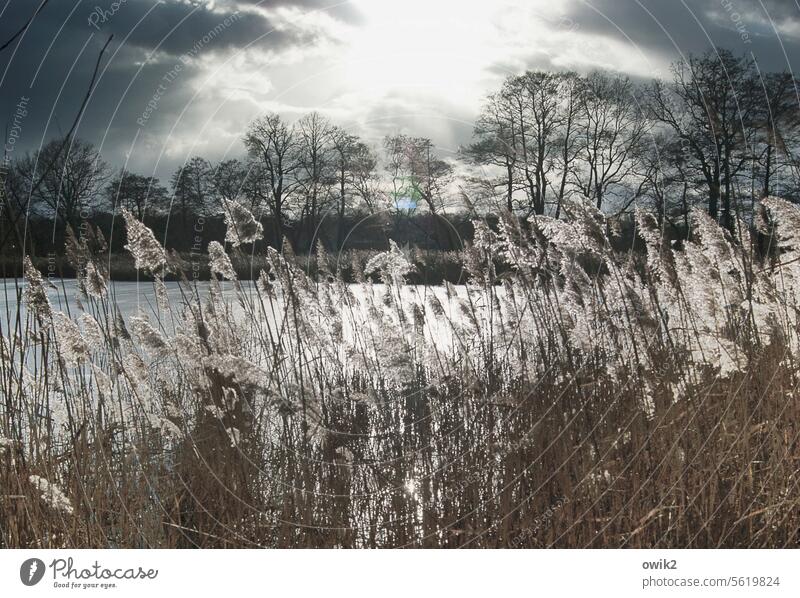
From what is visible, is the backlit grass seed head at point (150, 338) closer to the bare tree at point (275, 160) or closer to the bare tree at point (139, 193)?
the bare tree at point (139, 193)

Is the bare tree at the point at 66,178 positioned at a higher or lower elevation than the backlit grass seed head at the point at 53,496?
higher

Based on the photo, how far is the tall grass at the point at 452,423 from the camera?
2109 mm

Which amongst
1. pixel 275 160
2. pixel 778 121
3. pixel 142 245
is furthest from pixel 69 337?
pixel 778 121

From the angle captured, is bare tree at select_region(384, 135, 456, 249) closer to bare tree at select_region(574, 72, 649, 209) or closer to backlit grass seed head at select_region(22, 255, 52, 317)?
bare tree at select_region(574, 72, 649, 209)

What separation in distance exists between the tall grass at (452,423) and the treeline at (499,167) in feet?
0.61

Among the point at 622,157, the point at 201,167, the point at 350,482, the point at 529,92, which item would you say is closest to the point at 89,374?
the point at 201,167

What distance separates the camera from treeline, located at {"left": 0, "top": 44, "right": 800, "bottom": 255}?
93.7 inches

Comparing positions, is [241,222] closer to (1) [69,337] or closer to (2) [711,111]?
(1) [69,337]

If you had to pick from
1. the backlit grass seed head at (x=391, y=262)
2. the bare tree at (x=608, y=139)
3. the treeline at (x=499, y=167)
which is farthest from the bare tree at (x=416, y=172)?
the bare tree at (x=608, y=139)

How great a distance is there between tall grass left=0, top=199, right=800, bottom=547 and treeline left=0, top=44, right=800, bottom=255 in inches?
7.3

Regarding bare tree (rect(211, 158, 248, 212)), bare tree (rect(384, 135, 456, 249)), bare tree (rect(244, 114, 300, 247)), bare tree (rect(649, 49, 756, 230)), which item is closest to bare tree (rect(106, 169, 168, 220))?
bare tree (rect(211, 158, 248, 212))

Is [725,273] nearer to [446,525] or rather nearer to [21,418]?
[446,525]

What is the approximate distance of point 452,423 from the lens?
259 centimetres

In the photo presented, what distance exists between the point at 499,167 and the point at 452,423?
3.34 ft
